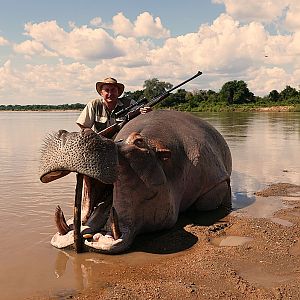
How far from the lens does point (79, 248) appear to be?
188 inches

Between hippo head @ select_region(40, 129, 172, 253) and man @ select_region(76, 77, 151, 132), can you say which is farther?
man @ select_region(76, 77, 151, 132)

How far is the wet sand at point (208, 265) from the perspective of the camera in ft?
12.6

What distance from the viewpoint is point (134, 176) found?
4879 mm

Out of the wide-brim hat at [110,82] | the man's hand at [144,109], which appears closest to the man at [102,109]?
the wide-brim hat at [110,82]

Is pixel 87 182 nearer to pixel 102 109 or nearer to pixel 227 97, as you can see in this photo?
pixel 102 109

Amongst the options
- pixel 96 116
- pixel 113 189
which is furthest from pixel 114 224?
pixel 96 116

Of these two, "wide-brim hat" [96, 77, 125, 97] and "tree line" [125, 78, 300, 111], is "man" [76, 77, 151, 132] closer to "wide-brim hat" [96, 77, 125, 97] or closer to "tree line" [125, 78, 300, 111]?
"wide-brim hat" [96, 77, 125, 97]

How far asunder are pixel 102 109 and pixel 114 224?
3.41 metres

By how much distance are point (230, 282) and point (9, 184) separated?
20.2 ft

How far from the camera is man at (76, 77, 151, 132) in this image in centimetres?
762

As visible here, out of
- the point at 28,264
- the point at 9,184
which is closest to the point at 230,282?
the point at 28,264

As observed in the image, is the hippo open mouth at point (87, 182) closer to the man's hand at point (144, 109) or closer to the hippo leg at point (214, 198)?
the hippo leg at point (214, 198)

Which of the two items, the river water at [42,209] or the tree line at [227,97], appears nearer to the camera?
A: the river water at [42,209]

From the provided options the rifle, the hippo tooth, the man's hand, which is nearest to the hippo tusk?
the hippo tooth
